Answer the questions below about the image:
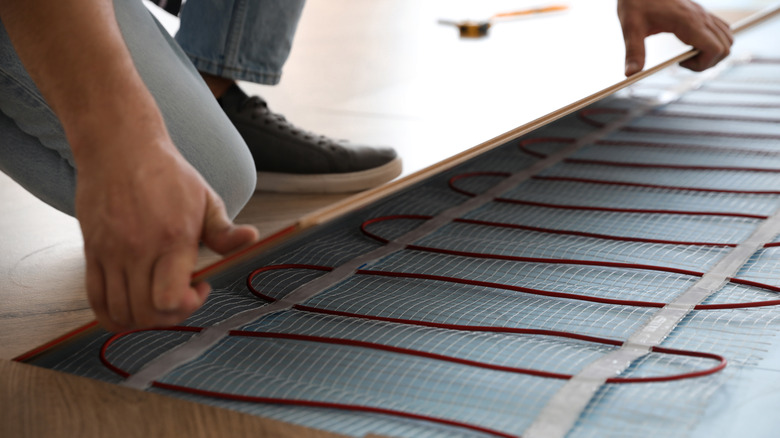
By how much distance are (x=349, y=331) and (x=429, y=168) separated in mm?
225

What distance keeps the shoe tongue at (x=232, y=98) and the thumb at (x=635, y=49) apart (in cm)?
67

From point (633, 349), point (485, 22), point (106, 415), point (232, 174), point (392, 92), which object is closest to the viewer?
point (106, 415)

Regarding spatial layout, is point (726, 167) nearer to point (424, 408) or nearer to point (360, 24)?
point (424, 408)

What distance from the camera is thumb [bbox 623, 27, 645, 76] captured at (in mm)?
1497

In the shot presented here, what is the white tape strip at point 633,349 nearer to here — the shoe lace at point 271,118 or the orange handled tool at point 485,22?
the shoe lace at point 271,118

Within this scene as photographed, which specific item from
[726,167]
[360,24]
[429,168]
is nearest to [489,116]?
[726,167]

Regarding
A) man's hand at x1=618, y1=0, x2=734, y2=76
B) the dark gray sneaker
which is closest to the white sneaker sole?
the dark gray sneaker

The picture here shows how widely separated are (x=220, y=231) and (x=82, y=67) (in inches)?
7.6

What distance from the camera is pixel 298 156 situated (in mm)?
1541

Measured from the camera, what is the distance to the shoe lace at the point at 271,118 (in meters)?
1.49

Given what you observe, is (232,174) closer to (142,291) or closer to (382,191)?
(382,191)

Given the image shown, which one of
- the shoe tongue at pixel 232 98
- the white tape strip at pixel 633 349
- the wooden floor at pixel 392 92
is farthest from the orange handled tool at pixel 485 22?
the white tape strip at pixel 633 349

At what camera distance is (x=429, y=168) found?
1014 mm

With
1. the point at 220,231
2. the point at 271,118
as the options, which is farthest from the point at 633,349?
the point at 271,118
